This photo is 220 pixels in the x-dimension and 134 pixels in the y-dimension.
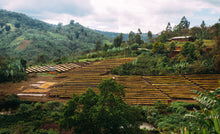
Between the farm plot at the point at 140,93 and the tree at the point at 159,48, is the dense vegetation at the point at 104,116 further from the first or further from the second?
the tree at the point at 159,48

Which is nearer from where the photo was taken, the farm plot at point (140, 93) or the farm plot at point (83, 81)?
the farm plot at point (140, 93)

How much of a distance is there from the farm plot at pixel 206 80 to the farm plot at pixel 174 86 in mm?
1270

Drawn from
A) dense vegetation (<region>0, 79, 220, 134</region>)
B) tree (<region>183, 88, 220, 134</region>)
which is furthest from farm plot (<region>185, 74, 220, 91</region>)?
tree (<region>183, 88, 220, 134</region>)

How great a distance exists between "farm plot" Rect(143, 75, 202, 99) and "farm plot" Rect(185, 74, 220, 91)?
1270 mm

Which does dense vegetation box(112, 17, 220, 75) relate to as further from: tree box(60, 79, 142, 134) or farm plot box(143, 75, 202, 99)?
tree box(60, 79, 142, 134)

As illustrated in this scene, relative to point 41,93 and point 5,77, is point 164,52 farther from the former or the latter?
point 5,77

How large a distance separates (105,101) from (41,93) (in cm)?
1872

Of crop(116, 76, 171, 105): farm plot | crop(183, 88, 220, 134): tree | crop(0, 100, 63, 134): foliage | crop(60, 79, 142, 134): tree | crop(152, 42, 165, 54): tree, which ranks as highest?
crop(152, 42, 165, 54): tree

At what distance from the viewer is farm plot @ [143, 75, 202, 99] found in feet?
77.3

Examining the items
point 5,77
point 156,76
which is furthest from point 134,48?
point 5,77

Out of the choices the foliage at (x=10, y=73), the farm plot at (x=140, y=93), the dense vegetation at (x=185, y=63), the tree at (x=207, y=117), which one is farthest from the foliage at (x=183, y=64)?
the tree at (x=207, y=117)

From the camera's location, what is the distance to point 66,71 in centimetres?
3884

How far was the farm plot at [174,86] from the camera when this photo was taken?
2355cm

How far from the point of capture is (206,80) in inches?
1090
